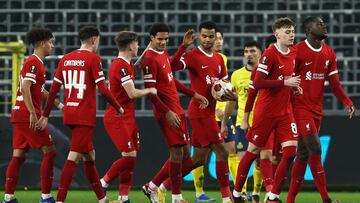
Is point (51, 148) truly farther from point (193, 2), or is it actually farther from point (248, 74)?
point (193, 2)

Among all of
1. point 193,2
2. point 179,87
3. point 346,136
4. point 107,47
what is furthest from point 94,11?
point 179,87

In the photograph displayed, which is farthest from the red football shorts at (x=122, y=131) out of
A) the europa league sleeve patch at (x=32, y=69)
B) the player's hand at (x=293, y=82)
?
the player's hand at (x=293, y=82)

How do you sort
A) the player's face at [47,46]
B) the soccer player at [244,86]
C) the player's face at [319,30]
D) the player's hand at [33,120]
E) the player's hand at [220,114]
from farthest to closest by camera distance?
the player's hand at [220,114]
the soccer player at [244,86]
the player's face at [47,46]
the player's face at [319,30]
the player's hand at [33,120]

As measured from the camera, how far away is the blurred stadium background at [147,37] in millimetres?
15578

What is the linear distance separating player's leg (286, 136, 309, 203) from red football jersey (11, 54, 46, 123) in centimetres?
294

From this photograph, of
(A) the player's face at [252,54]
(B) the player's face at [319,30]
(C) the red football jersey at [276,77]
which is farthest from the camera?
(A) the player's face at [252,54]

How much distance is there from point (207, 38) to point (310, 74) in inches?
52.2

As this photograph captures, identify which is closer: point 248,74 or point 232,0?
point 248,74

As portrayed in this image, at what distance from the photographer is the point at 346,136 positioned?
1555 cm

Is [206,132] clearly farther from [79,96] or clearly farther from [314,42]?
[79,96]

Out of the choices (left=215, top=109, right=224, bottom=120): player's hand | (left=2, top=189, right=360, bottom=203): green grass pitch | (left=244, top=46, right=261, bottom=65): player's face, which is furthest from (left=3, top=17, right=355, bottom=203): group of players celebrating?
(left=2, top=189, right=360, bottom=203): green grass pitch

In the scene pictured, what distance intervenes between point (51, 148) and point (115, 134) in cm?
77

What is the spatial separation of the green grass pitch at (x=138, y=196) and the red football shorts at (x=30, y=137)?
1.64 m

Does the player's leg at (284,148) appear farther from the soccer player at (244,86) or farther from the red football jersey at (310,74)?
the soccer player at (244,86)
